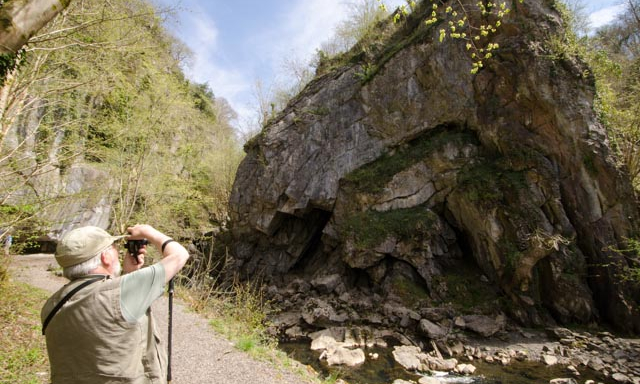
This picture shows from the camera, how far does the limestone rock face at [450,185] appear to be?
10078 mm

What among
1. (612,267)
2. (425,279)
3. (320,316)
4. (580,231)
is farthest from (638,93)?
(320,316)

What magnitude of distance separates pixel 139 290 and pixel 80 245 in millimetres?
408

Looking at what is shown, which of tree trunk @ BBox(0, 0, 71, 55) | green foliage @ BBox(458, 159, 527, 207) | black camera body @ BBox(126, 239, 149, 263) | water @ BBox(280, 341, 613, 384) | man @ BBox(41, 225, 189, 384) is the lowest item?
water @ BBox(280, 341, 613, 384)

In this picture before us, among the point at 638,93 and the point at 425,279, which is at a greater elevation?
the point at 638,93

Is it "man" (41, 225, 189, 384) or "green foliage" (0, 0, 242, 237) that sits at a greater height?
"green foliage" (0, 0, 242, 237)

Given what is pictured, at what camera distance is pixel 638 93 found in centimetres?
1156

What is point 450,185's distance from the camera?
12.8 meters

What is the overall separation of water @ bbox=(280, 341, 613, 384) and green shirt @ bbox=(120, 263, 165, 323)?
660cm

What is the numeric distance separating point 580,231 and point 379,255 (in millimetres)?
6679

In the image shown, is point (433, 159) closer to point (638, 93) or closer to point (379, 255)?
point (379, 255)

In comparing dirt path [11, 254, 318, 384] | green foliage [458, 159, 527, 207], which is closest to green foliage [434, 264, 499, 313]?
green foliage [458, 159, 527, 207]

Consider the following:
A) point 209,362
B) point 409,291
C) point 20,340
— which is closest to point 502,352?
point 409,291

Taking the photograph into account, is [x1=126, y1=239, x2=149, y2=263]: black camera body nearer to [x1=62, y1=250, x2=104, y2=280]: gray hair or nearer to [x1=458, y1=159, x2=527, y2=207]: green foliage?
[x1=62, y1=250, x2=104, y2=280]: gray hair

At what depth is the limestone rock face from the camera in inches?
397
